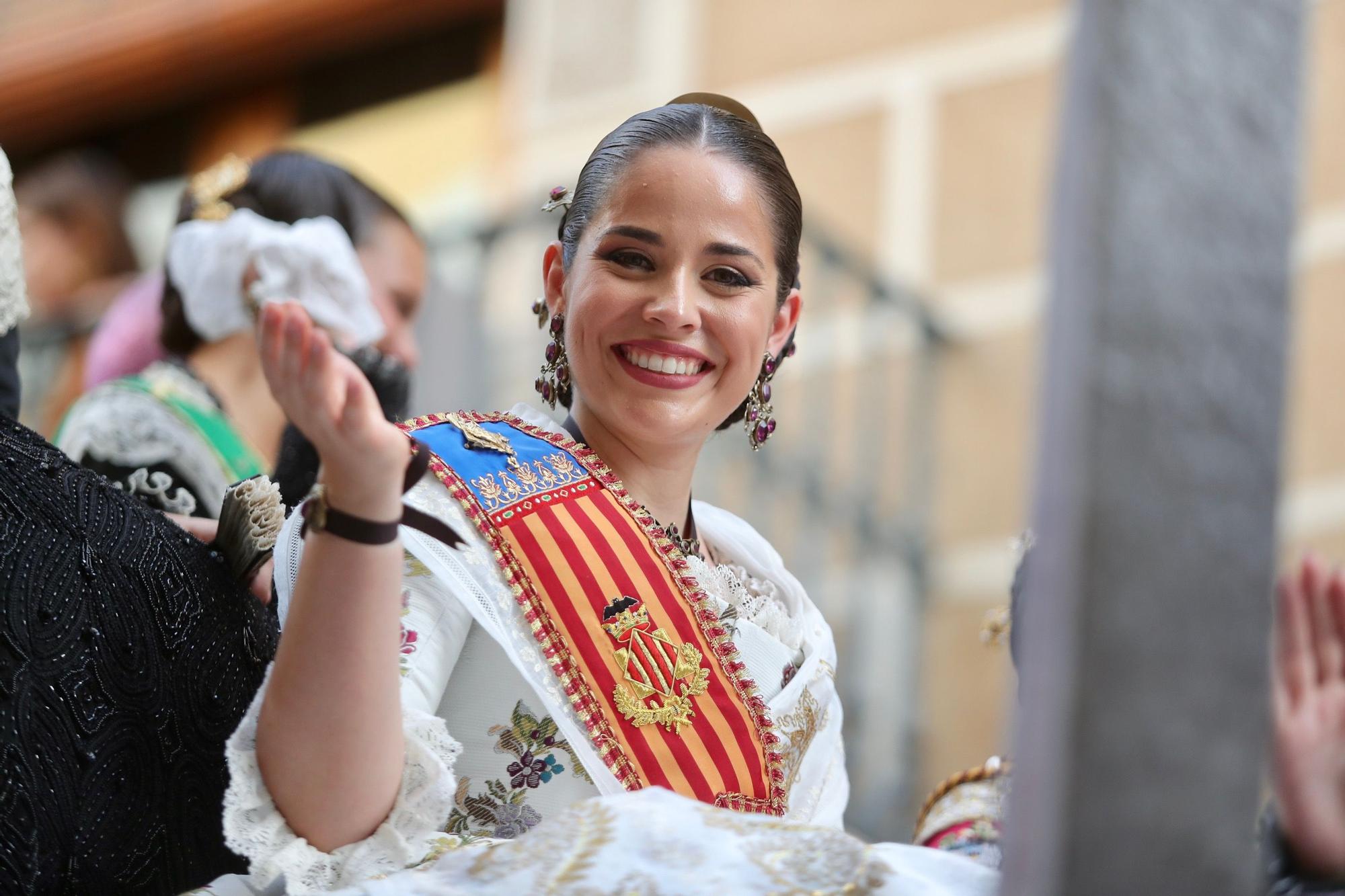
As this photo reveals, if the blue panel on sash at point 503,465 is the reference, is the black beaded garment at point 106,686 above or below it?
below

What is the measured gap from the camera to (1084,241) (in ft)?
3.37

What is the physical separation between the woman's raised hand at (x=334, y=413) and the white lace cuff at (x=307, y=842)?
200mm

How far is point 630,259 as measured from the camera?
6.45ft

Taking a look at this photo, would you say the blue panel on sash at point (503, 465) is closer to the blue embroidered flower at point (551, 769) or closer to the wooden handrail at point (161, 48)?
the blue embroidered flower at point (551, 769)

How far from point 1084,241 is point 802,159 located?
4.68 m

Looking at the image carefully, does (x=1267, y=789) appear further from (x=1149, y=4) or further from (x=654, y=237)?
(x=654, y=237)

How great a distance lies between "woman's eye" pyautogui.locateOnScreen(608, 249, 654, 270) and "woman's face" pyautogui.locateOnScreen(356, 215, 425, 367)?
125cm

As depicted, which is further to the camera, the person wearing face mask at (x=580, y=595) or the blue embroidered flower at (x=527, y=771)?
the blue embroidered flower at (x=527, y=771)

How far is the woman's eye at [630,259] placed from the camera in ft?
6.44

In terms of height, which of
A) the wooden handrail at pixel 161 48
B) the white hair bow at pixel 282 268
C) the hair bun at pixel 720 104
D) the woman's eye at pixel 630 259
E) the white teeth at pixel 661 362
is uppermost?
the wooden handrail at pixel 161 48

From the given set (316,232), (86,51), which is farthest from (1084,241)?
(86,51)

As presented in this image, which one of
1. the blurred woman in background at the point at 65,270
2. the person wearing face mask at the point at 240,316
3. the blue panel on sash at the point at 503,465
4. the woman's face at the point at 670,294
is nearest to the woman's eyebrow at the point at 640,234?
the woman's face at the point at 670,294

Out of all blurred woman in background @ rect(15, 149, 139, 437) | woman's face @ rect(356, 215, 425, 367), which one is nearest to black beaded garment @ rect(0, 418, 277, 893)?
woman's face @ rect(356, 215, 425, 367)

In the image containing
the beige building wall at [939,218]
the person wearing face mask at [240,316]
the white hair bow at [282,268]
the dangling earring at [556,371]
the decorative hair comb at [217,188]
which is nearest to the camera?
the dangling earring at [556,371]
